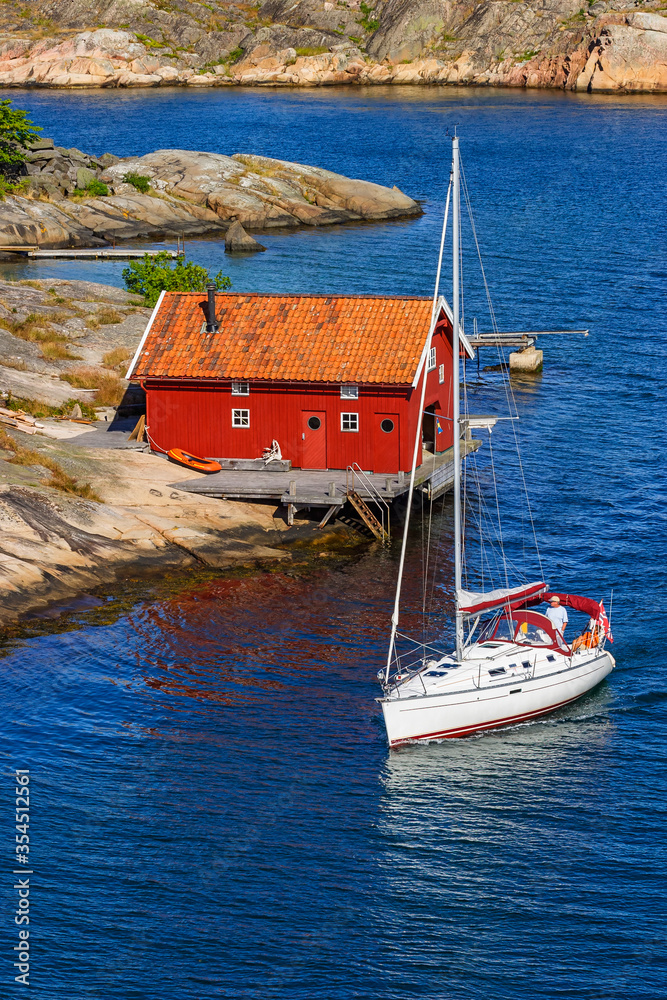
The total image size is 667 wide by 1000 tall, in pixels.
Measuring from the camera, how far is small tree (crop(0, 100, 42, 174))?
3861 inches

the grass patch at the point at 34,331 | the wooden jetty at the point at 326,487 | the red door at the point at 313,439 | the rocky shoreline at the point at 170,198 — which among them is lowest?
the wooden jetty at the point at 326,487

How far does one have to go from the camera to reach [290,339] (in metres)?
45.6

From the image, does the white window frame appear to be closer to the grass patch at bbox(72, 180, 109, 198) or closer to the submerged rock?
the submerged rock

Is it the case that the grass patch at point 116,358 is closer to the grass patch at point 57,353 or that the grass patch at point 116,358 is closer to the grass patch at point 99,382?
the grass patch at point 99,382

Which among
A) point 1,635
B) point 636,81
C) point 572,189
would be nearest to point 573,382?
point 1,635

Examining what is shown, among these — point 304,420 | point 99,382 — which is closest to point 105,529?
point 304,420

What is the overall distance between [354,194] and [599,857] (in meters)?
88.9

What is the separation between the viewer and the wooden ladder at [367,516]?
140 feet

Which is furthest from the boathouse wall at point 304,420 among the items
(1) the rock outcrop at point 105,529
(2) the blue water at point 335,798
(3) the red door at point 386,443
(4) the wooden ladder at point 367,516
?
(2) the blue water at point 335,798

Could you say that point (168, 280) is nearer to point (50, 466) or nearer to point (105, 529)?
point (50, 466)

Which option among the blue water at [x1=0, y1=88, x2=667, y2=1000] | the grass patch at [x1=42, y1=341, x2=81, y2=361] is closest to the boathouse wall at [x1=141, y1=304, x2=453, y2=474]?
the blue water at [x1=0, y1=88, x2=667, y2=1000]

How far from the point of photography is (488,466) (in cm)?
5191

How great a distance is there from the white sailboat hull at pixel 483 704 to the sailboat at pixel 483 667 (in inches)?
1.0

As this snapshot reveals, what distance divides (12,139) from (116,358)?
52.4 m
